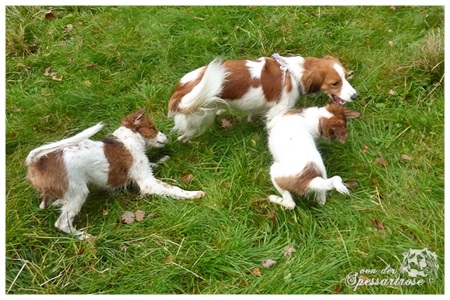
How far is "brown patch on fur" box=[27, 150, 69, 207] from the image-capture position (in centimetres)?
322

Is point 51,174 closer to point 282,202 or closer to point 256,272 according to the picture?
point 256,272

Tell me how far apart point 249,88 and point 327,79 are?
0.87m

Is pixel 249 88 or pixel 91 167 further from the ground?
pixel 249 88

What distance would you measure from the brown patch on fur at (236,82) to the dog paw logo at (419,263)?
1.97 meters

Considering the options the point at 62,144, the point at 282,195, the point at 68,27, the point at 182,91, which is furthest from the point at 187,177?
the point at 68,27

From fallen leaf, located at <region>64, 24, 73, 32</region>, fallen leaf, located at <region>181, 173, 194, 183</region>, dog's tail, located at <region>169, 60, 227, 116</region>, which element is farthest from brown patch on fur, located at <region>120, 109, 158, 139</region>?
fallen leaf, located at <region>64, 24, 73, 32</region>

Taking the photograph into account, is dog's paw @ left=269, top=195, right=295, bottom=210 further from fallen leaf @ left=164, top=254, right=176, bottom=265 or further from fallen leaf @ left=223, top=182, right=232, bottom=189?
fallen leaf @ left=164, top=254, right=176, bottom=265

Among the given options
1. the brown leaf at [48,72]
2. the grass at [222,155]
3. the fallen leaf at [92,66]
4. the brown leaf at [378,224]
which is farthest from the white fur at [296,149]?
the brown leaf at [48,72]

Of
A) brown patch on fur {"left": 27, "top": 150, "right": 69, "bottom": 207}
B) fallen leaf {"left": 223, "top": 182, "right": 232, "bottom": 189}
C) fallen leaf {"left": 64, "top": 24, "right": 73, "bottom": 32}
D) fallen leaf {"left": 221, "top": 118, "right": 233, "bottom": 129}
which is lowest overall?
fallen leaf {"left": 223, "top": 182, "right": 232, "bottom": 189}

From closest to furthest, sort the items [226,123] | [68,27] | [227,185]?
[227,185] < [226,123] < [68,27]

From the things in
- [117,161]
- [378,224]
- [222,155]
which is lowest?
[378,224]

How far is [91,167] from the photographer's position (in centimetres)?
342

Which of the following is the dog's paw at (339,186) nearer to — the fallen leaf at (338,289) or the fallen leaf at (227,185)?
the fallen leaf at (338,289)

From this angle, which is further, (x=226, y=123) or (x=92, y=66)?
(x=92, y=66)
